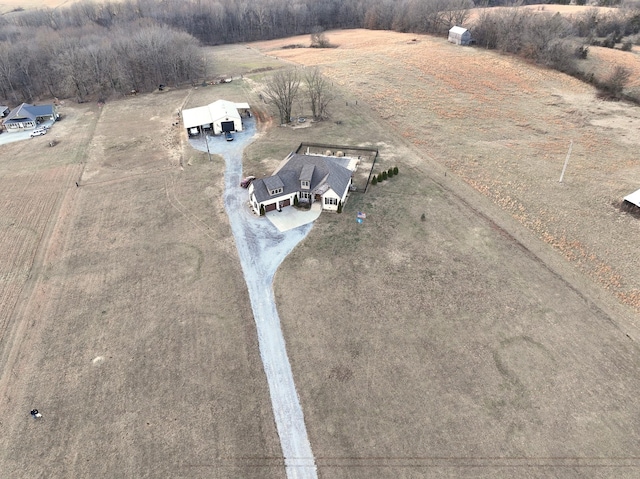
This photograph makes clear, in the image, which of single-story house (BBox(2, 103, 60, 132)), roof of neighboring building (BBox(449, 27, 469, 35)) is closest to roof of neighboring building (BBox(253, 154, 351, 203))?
single-story house (BBox(2, 103, 60, 132))

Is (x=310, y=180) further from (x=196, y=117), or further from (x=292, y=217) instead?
(x=196, y=117)

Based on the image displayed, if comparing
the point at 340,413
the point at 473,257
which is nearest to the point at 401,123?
the point at 473,257

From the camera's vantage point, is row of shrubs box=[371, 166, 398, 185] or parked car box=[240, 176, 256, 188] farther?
row of shrubs box=[371, 166, 398, 185]

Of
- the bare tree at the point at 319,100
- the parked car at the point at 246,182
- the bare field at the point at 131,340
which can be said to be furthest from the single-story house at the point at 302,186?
the bare tree at the point at 319,100

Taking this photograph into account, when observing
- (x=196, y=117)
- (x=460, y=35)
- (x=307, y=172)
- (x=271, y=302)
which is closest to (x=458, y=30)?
(x=460, y=35)

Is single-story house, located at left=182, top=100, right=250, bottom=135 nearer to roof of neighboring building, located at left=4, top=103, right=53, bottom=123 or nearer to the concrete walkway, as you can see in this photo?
the concrete walkway

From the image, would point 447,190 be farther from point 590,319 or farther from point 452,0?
point 452,0
